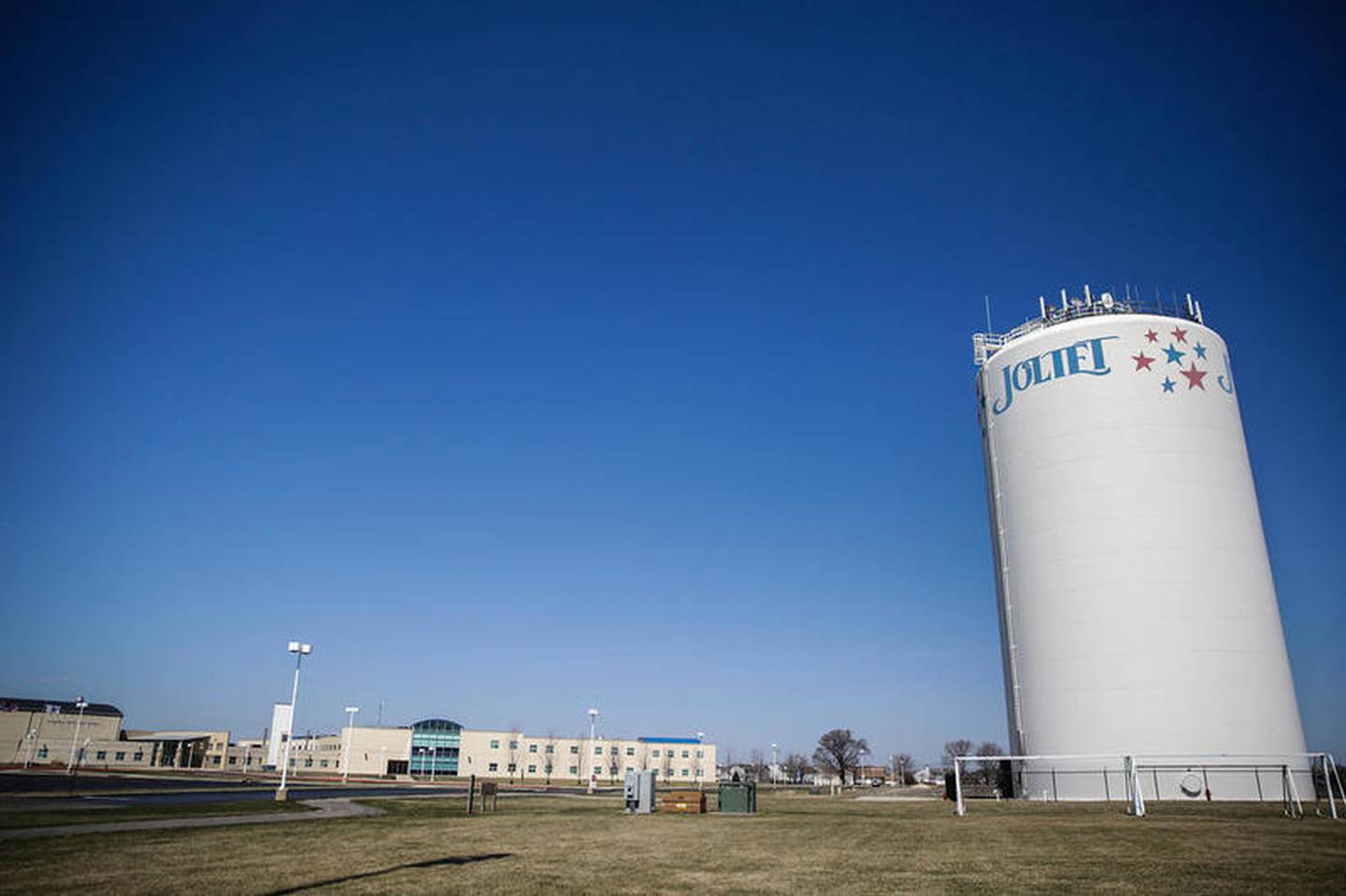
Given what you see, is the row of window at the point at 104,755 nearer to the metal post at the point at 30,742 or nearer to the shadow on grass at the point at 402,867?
the metal post at the point at 30,742

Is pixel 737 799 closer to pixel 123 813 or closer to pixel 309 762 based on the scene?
pixel 123 813

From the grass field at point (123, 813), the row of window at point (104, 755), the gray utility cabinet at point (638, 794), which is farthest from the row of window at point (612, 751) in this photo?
the gray utility cabinet at point (638, 794)

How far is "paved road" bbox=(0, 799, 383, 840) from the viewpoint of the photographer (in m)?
21.2

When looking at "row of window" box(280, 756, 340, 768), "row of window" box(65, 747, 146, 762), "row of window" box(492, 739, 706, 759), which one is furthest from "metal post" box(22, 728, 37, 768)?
"row of window" box(492, 739, 706, 759)

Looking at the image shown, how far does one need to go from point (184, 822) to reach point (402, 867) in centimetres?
1425

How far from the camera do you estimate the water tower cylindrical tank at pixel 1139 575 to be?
40156 millimetres

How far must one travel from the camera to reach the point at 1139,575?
42.0 meters

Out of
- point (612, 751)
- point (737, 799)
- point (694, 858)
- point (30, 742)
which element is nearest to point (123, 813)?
point (694, 858)

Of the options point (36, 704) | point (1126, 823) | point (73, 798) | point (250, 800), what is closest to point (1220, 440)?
point (1126, 823)

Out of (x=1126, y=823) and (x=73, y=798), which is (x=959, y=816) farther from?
(x=73, y=798)

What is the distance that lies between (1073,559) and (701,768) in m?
103

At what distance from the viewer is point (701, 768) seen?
445ft

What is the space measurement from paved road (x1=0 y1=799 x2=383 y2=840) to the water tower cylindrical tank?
33328 mm

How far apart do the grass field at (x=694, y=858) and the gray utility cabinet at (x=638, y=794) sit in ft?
24.2
